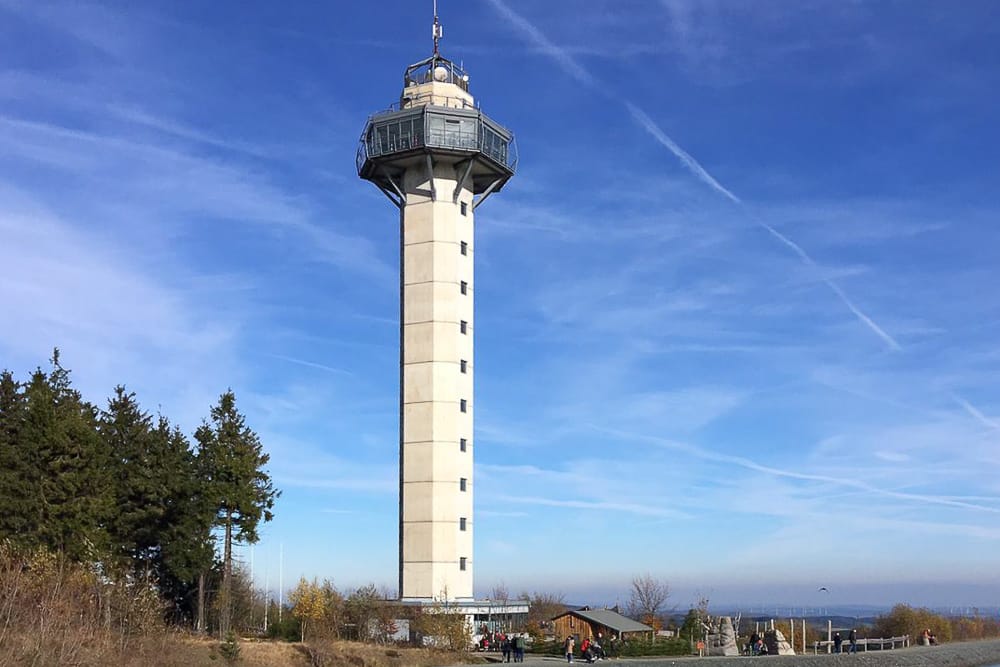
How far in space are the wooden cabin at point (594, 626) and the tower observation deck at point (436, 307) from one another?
621cm

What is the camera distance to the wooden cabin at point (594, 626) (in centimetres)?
5953

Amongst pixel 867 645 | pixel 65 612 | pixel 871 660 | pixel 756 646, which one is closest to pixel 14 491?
pixel 65 612

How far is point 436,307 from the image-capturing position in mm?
62531

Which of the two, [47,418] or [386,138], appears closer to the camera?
[47,418]

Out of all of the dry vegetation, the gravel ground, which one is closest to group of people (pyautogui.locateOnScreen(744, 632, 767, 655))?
the gravel ground

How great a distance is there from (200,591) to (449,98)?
111ft

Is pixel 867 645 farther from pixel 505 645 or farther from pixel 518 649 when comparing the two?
pixel 505 645

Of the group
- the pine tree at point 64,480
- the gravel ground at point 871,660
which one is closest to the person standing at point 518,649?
the gravel ground at point 871,660

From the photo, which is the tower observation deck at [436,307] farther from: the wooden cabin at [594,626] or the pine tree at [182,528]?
the pine tree at [182,528]

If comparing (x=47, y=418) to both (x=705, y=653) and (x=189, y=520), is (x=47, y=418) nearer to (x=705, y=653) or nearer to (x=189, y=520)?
(x=189, y=520)

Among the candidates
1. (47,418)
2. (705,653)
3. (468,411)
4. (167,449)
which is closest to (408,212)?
(468,411)

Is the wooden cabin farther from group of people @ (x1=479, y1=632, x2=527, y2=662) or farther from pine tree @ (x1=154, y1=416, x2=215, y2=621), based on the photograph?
pine tree @ (x1=154, y1=416, x2=215, y2=621)

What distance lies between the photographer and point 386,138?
2559 inches

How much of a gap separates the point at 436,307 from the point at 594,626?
68.7ft
